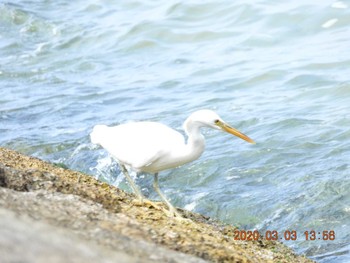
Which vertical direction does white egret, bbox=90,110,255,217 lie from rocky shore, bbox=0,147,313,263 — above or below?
below

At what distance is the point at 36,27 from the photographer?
57.2 feet

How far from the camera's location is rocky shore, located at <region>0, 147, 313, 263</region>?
112 inches

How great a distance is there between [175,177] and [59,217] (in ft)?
17.0

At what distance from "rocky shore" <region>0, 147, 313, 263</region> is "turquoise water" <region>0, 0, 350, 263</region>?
166 cm

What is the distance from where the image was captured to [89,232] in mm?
3562

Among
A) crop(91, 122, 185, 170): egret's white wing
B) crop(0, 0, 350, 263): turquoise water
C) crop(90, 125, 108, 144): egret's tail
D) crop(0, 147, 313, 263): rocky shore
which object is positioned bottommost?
crop(0, 0, 350, 263): turquoise water

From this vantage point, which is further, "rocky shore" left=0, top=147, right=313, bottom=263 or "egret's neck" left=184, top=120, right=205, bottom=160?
"egret's neck" left=184, top=120, right=205, bottom=160

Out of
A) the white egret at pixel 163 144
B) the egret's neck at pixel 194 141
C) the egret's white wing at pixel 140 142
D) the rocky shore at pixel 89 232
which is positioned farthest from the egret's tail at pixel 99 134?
the rocky shore at pixel 89 232

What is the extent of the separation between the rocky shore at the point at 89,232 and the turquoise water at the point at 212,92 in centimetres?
166

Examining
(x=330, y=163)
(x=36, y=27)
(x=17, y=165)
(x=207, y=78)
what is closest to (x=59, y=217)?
(x=17, y=165)

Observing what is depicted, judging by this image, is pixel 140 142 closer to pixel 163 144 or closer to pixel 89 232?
pixel 163 144

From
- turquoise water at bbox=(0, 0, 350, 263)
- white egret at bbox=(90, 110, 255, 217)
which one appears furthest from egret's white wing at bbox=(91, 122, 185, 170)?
turquoise water at bbox=(0, 0, 350, 263)

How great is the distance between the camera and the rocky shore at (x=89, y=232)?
2848 mm
